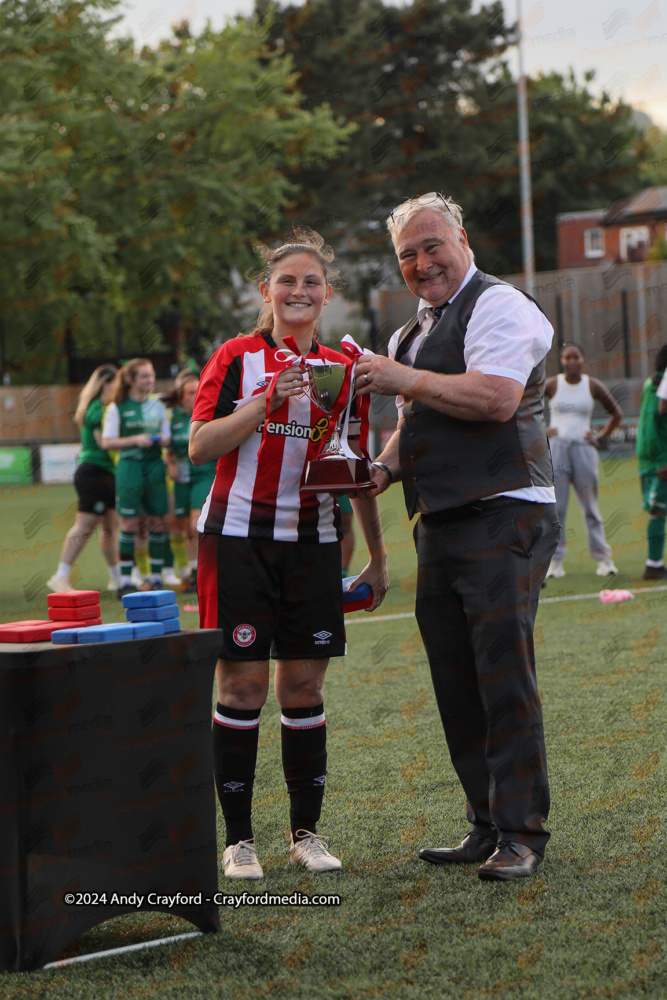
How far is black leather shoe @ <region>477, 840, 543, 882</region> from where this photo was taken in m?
3.56

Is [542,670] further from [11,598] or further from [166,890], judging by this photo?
[11,598]

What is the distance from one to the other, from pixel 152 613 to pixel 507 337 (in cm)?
134

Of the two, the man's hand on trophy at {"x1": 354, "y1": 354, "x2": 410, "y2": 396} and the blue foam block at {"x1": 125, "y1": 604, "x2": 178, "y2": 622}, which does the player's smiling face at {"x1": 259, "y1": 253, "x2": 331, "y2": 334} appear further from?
the blue foam block at {"x1": 125, "y1": 604, "x2": 178, "y2": 622}

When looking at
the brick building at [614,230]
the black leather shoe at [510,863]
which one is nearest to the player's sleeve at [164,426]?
the black leather shoe at [510,863]

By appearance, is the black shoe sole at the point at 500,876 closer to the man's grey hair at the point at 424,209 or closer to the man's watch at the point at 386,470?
the man's watch at the point at 386,470

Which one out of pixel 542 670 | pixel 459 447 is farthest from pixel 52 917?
pixel 542 670

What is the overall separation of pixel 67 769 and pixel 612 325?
2935 centimetres

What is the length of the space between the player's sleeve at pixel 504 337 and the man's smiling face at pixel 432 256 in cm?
13

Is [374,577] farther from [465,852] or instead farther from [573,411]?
[573,411]

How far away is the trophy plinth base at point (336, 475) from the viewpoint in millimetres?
3549

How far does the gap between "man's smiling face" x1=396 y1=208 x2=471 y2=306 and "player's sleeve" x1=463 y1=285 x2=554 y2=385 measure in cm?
13

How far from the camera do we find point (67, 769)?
2895 mm

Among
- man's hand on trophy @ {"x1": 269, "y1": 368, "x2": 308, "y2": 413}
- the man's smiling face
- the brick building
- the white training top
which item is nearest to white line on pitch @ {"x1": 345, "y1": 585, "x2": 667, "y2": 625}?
the white training top

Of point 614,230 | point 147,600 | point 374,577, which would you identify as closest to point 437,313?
point 374,577
